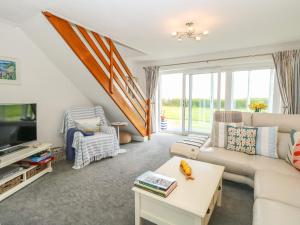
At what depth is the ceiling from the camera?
6.73ft

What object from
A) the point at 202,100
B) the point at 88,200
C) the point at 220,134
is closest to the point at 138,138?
the point at 202,100

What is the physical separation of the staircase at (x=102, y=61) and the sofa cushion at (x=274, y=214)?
283 cm

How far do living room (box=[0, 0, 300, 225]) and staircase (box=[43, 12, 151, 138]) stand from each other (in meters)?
0.02

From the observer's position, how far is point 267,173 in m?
1.75

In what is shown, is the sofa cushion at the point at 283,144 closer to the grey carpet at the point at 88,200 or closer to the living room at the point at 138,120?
the living room at the point at 138,120

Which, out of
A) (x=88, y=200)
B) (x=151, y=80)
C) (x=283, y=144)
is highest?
(x=151, y=80)

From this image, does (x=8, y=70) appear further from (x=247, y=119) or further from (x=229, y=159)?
(x=247, y=119)

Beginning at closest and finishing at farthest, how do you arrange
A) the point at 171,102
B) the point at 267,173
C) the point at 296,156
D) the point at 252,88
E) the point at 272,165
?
the point at 267,173
the point at 296,156
the point at 272,165
the point at 252,88
the point at 171,102

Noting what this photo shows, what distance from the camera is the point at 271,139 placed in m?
2.25

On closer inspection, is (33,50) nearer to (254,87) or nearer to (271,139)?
(271,139)

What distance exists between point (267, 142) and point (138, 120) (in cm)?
274

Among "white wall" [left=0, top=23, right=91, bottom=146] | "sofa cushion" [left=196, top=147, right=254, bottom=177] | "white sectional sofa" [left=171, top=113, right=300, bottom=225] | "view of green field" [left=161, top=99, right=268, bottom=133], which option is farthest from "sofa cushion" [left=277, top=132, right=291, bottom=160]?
"white wall" [left=0, top=23, right=91, bottom=146]

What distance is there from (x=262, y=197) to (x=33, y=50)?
3747 mm

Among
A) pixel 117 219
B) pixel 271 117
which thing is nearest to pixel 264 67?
pixel 271 117
